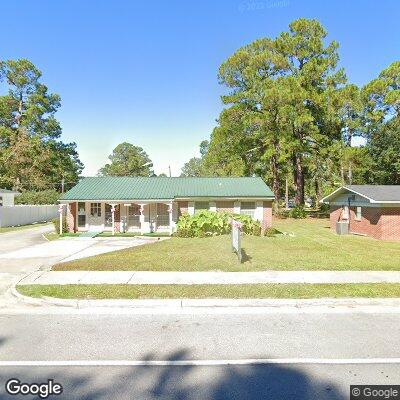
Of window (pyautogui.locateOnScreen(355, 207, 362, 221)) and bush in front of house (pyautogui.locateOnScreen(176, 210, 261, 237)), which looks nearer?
bush in front of house (pyautogui.locateOnScreen(176, 210, 261, 237))

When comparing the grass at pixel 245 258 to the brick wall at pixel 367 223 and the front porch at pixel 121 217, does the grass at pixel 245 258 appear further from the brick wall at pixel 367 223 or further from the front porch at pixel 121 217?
the front porch at pixel 121 217

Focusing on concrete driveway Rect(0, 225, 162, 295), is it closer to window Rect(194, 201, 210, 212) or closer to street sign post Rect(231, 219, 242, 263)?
window Rect(194, 201, 210, 212)

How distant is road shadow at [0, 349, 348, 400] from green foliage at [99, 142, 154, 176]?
3292 inches

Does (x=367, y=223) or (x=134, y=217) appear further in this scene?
(x=134, y=217)

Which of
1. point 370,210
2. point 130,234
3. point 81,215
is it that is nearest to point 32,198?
point 81,215

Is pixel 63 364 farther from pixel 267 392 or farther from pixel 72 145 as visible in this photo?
pixel 72 145

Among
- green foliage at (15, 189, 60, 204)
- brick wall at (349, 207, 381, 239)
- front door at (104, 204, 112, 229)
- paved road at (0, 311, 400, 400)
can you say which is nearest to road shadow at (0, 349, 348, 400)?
paved road at (0, 311, 400, 400)

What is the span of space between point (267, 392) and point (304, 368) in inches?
36.6

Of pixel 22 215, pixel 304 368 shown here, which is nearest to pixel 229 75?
pixel 22 215

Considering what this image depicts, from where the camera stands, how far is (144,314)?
761 cm

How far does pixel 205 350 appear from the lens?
575 centimetres

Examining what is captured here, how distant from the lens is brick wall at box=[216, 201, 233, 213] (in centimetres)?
2519

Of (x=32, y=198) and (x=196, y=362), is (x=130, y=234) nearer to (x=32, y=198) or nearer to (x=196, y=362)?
(x=196, y=362)

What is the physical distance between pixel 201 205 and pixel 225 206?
5.72 feet
